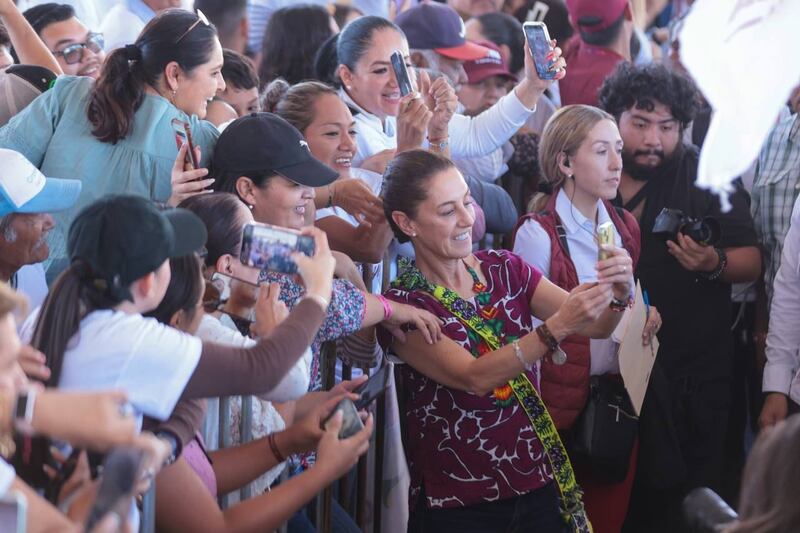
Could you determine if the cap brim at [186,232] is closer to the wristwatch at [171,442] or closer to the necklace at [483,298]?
the wristwatch at [171,442]

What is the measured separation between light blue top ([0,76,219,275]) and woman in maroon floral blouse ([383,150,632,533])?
69 cm

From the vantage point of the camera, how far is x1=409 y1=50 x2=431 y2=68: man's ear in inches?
201

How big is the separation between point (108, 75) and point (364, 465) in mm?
1452

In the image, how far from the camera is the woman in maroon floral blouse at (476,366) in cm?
301

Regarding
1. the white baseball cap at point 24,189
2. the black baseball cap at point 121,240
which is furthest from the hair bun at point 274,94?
the black baseball cap at point 121,240

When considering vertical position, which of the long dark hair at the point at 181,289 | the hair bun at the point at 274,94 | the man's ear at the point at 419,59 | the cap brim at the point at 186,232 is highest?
the cap brim at the point at 186,232

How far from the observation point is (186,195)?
10.00ft

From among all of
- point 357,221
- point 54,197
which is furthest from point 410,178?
point 54,197

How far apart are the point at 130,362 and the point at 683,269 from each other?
293cm

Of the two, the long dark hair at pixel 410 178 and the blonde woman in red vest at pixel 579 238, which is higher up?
the long dark hair at pixel 410 178

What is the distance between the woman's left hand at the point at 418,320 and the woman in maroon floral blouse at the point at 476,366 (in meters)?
0.03

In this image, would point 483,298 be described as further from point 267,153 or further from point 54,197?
point 54,197

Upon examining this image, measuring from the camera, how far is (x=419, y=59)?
16.8 ft

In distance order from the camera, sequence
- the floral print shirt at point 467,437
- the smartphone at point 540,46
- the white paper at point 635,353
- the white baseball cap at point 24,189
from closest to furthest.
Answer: the white baseball cap at point 24,189 → the floral print shirt at point 467,437 → the white paper at point 635,353 → the smartphone at point 540,46
